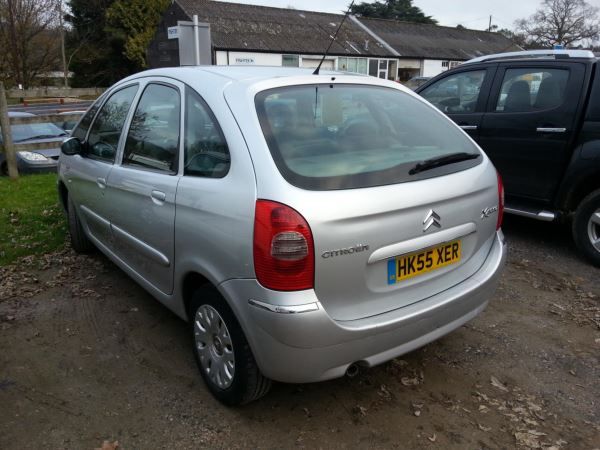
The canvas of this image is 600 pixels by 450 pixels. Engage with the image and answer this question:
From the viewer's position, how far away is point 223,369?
8.92 feet

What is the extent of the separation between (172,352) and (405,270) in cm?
171

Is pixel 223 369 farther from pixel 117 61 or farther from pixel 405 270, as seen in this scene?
pixel 117 61

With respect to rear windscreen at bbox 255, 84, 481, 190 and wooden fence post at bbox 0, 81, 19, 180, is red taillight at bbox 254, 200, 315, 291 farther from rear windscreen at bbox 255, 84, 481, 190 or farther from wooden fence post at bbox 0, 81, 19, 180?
wooden fence post at bbox 0, 81, 19, 180

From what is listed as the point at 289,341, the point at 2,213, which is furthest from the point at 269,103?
the point at 2,213

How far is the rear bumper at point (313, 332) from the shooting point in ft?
7.27

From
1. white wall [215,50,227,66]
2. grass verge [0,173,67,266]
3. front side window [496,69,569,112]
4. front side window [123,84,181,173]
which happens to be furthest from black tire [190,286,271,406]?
white wall [215,50,227,66]

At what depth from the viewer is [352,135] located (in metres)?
2.76

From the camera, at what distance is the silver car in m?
2.23

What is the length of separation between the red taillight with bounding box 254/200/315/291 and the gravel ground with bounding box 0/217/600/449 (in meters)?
0.89

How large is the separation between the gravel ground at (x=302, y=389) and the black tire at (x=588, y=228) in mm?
681

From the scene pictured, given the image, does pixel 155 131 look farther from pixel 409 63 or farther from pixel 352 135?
pixel 409 63

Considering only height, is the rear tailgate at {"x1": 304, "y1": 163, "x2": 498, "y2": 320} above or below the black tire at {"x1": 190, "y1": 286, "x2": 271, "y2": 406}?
above

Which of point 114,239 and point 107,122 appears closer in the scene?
point 114,239

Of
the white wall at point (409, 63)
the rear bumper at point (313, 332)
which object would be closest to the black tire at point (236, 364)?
the rear bumper at point (313, 332)
